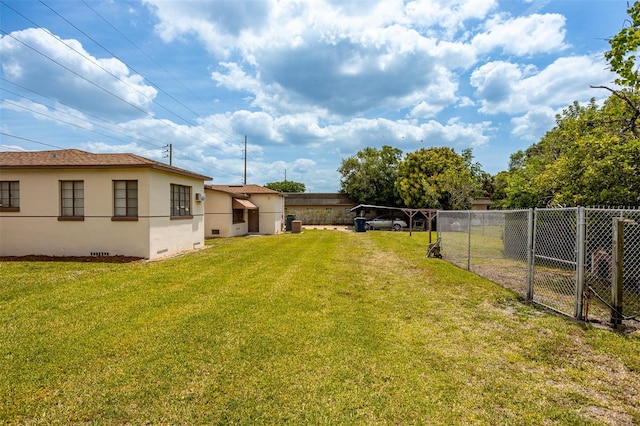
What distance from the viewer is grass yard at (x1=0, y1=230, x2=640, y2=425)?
3.06 meters

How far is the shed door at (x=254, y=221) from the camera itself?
2603 centimetres

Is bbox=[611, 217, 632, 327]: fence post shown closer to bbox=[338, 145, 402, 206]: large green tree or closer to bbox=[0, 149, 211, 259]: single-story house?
bbox=[0, 149, 211, 259]: single-story house

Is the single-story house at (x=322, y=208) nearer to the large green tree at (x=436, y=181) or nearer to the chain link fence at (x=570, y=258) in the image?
the large green tree at (x=436, y=181)

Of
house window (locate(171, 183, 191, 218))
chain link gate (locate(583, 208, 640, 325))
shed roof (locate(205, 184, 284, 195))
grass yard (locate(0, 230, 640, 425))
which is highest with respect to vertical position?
shed roof (locate(205, 184, 284, 195))

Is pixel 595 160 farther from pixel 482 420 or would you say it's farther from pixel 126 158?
pixel 126 158

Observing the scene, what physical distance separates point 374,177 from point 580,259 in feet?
113

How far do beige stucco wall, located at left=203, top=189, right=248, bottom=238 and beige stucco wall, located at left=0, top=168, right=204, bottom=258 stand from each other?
8.74 m

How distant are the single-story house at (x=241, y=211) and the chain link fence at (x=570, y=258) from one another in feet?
42.9

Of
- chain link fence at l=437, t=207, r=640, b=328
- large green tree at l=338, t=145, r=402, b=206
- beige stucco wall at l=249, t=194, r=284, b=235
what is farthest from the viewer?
large green tree at l=338, t=145, r=402, b=206

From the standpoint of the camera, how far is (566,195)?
9.63 metres

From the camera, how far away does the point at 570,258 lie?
716 centimetres

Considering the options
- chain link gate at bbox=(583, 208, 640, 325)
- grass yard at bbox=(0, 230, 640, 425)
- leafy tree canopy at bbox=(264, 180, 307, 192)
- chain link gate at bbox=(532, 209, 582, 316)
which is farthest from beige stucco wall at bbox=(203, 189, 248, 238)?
leafy tree canopy at bbox=(264, 180, 307, 192)

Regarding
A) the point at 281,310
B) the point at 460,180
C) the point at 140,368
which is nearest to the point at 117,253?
the point at 281,310

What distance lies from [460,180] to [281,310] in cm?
3006
